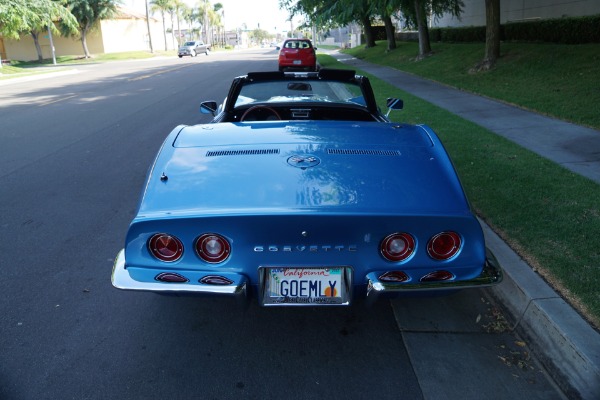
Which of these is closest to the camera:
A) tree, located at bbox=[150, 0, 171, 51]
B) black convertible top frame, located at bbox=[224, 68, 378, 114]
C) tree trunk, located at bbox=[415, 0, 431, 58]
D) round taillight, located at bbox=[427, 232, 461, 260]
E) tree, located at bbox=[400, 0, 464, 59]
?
round taillight, located at bbox=[427, 232, 461, 260]

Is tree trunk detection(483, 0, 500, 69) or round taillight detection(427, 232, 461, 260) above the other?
tree trunk detection(483, 0, 500, 69)

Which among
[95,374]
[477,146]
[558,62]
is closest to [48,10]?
[558,62]

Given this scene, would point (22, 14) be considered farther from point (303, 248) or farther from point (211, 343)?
point (303, 248)

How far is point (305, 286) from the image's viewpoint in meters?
2.54

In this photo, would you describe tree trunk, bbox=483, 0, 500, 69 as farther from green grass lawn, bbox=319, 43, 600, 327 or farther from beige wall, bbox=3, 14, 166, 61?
beige wall, bbox=3, 14, 166, 61

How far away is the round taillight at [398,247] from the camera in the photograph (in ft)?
8.24

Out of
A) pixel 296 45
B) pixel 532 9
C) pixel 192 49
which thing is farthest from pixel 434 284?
pixel 192 49

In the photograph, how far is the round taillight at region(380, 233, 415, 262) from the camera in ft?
8.24

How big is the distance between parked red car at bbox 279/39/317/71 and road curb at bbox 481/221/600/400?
1954 cm

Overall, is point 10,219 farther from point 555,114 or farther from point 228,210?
point 555,114

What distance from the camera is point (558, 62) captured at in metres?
12.8

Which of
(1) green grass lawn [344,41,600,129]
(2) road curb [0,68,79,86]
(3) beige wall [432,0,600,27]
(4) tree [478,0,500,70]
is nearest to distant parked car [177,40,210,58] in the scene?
(2) road curb [0,68,79,86]

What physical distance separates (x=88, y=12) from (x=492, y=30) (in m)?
44.4

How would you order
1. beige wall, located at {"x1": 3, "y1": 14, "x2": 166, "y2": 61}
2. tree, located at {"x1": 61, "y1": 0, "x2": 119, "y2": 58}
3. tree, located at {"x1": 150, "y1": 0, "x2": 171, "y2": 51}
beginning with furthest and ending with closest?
tree, located at {"x1": 150, "y1": 0, "x2": 171, "y2": 51}
beige wall, located at {"x1": 3, "y1": 14, "x2": 166, "y2": 61}
tree, located at {"x1": 61, "y1": 0, "x2": 119, "y2": 58}
